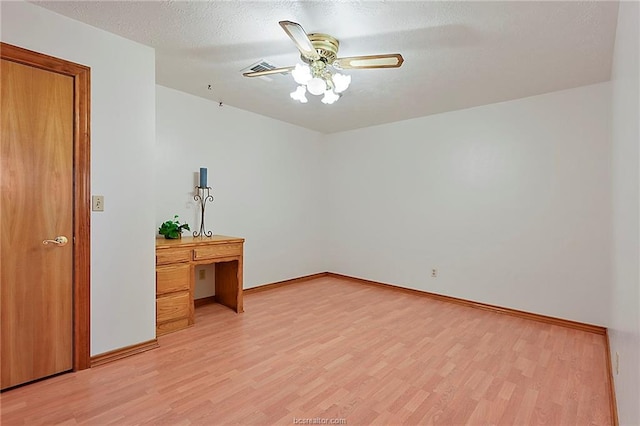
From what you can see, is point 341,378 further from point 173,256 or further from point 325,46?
point 325,46

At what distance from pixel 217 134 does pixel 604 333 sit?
443 centimetres

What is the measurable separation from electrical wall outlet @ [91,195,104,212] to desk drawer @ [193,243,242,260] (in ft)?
3.07

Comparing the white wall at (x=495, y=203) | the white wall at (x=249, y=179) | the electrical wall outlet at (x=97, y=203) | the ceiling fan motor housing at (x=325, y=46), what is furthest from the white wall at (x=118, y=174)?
the white wall at (x=495, y=203)

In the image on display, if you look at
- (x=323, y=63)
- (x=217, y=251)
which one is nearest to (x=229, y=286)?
(x=217, y=251)

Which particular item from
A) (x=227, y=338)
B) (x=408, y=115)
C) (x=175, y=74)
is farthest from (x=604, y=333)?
(x=175, y=74)

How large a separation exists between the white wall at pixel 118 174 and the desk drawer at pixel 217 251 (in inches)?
21.2

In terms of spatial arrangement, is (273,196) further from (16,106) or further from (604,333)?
(604,333)

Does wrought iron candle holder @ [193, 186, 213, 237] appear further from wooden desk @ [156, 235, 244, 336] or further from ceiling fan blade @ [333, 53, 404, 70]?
ceiling fan blade @ [333, 53, 404, 70]

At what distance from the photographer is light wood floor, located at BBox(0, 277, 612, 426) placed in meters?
1.80

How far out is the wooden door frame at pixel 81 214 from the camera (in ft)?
7.14

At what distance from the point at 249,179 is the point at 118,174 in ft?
6.43

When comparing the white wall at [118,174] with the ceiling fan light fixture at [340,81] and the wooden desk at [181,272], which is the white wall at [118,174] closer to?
the wooden desk at [181,272]

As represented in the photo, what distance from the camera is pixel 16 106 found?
195 cm

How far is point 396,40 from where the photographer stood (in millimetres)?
2318
